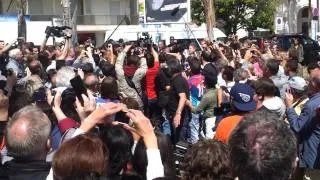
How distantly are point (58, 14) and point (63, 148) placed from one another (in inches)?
2018

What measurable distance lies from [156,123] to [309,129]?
4.03 metres

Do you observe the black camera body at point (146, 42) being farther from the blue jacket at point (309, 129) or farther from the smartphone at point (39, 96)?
the blue jacket at point (309, 129)

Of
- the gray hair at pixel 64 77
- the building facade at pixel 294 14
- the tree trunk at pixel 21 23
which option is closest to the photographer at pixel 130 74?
the gray hair at pixel 64 77

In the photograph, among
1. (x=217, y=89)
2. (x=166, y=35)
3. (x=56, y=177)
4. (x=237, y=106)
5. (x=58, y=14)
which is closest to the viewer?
(x=56, y=177)

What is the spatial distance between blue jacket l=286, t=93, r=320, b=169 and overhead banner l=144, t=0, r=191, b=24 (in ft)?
39.0

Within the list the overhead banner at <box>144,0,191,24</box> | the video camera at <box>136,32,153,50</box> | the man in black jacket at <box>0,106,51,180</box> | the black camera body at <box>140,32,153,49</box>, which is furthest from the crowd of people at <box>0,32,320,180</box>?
the overhead banner at <box>144,0,191,24</box>

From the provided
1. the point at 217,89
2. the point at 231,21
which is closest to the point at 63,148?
the point at 217,89

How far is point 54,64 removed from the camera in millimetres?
10219

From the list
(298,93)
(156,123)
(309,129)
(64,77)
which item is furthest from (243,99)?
(156,123)

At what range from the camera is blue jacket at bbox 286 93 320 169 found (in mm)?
6047

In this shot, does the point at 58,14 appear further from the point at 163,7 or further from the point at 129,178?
the point at 129,178

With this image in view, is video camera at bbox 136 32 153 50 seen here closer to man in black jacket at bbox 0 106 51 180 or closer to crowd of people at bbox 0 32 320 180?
crowd of people at bbox 0 32 320 180

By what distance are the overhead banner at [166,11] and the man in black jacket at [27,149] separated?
14.3m

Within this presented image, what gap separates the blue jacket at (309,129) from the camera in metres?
6.05
